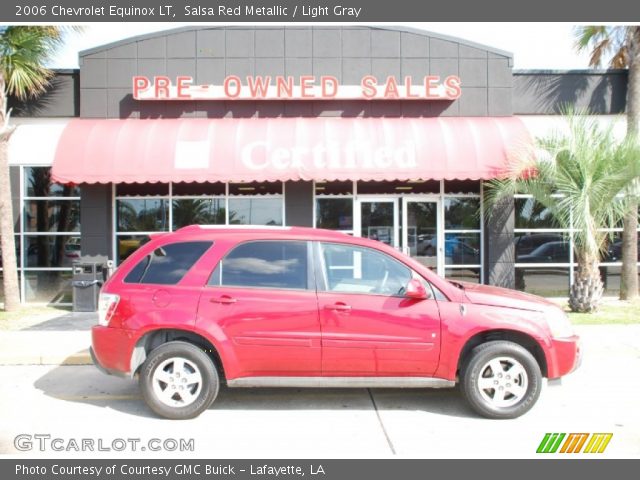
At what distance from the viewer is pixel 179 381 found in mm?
5098

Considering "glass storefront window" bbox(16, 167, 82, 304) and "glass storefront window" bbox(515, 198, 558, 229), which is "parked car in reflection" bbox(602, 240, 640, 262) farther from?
"glass storefront window" bbox(16, 167, 82, 304)

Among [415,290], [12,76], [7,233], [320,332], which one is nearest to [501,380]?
[415,290]

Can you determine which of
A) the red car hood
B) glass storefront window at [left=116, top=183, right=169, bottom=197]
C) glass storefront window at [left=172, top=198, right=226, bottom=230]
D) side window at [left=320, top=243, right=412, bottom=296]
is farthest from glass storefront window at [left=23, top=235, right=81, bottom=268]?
the red car hood

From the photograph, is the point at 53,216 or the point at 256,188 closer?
the point at 256,188

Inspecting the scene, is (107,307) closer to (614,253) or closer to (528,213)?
(528,213)

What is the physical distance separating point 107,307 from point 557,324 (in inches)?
173

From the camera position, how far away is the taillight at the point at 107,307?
5.21m

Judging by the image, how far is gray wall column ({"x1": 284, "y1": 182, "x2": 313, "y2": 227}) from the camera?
11609 millimetres

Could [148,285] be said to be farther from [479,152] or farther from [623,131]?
[623,131]

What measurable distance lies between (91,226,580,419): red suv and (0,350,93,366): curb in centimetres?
237

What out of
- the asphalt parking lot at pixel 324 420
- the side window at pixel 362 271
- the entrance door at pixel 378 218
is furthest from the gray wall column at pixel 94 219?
the side window at pixel 362 271

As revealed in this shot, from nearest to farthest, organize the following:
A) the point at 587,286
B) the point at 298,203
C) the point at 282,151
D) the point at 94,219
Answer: the point at 587,286
the point at 282,151
the point at 94,219
the point at 298,203
